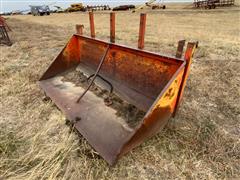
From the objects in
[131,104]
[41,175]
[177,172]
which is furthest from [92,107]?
[177,172]

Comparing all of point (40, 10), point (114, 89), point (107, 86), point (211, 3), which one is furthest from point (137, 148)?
point (40, 10)

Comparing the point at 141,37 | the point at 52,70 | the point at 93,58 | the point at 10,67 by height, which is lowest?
the point at 10,67

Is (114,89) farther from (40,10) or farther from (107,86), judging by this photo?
(40,10)

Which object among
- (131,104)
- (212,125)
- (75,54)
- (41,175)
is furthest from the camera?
(75,54)

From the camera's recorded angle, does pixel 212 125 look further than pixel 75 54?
No

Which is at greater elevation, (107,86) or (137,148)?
(107,86)

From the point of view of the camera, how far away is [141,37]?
6.84ft

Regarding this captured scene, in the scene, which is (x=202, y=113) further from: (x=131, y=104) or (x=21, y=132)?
(x=21, y=132)

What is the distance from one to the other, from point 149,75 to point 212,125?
37.9 inches

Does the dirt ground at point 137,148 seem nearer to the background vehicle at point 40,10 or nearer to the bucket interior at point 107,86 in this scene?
the bucket interior at point 107,86

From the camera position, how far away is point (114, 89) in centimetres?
264

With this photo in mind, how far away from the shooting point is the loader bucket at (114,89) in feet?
5.43

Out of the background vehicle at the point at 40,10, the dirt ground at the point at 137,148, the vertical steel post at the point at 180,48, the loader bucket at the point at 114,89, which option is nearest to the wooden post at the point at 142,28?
the loader bucket at the point at 114,89

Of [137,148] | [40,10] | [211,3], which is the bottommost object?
[40,10]
